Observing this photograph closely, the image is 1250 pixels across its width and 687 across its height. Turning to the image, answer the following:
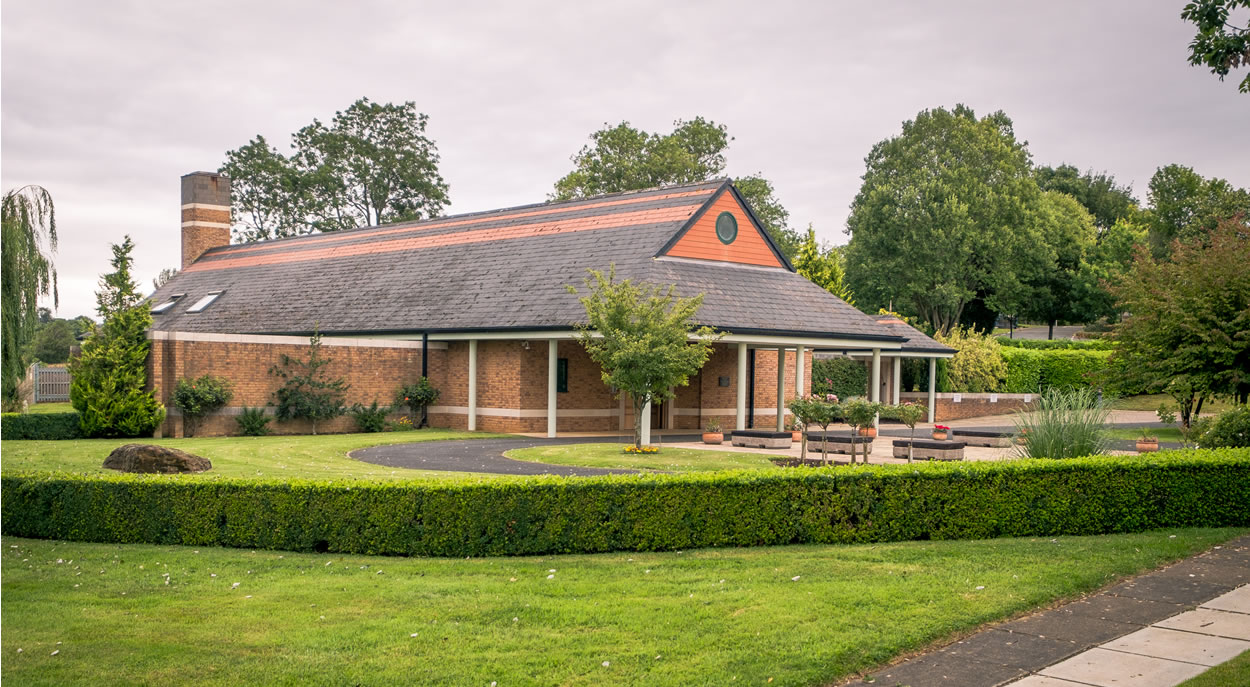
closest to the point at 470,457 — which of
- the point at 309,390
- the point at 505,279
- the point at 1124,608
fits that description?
the point at 309,390

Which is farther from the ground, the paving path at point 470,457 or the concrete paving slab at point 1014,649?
the concrete paving slab at point 1014,649

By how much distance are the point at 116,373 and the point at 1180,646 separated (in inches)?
924

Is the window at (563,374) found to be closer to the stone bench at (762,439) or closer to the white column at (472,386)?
the white column at (472,386)

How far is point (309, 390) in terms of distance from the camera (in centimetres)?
2766

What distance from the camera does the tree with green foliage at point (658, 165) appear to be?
2316 inches

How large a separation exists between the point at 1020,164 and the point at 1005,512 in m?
54.5

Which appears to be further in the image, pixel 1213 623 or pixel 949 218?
pixel 949 218

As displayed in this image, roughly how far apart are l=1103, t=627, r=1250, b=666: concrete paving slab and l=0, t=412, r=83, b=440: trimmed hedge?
23.8 meters

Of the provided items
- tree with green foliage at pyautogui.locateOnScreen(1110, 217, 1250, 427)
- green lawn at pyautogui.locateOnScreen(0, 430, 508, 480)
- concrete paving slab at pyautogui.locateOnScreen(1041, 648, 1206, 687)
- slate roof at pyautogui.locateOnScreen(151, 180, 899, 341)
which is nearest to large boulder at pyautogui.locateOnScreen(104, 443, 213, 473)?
green lawn at pyautogui.locateOnScreen(0, 430, 508, 480)

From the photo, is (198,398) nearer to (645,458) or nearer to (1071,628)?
(645,458)

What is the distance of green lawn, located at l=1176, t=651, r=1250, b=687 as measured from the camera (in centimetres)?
680

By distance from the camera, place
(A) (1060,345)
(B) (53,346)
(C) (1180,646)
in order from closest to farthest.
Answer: (C) (1180,646) → (A) (1060,345) → (B) (53,346)

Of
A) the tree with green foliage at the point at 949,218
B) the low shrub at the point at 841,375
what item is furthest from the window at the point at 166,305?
the tree with green foliage at the point at 949,218

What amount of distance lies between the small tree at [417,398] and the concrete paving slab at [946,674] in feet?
76.9
